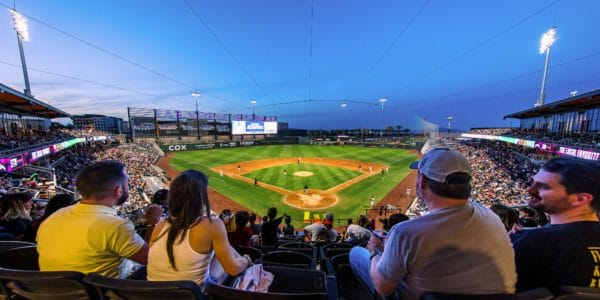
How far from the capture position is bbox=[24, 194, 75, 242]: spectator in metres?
3.20

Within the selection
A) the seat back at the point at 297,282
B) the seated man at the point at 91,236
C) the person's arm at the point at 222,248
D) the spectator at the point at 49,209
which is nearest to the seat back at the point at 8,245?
the seated man at the point at 91,236

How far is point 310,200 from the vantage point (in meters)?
18.8

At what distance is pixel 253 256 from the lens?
3.34 meters

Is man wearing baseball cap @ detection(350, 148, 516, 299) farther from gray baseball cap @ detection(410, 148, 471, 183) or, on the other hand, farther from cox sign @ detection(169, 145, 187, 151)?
cox sign @ detection(169, 145, 187, 151)

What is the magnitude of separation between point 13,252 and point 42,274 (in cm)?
126

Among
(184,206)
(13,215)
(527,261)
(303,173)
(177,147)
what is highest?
(184,206)

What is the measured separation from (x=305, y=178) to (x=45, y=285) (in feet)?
79.6

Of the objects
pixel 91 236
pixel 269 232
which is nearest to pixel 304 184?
pixel 269 232

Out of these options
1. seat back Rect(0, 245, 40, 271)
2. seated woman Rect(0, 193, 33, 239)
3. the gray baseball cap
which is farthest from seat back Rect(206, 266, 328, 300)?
seated woman Rect(0, 193, 33, 239)

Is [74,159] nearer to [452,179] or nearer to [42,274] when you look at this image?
[42,274]

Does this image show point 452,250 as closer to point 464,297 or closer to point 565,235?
point 464,297

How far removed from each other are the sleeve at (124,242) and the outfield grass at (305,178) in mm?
19836

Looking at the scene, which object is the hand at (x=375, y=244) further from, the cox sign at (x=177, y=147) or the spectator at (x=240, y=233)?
the cox sign at (x=177, y=147)

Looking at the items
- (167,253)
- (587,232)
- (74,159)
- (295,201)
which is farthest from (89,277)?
(74,159)
